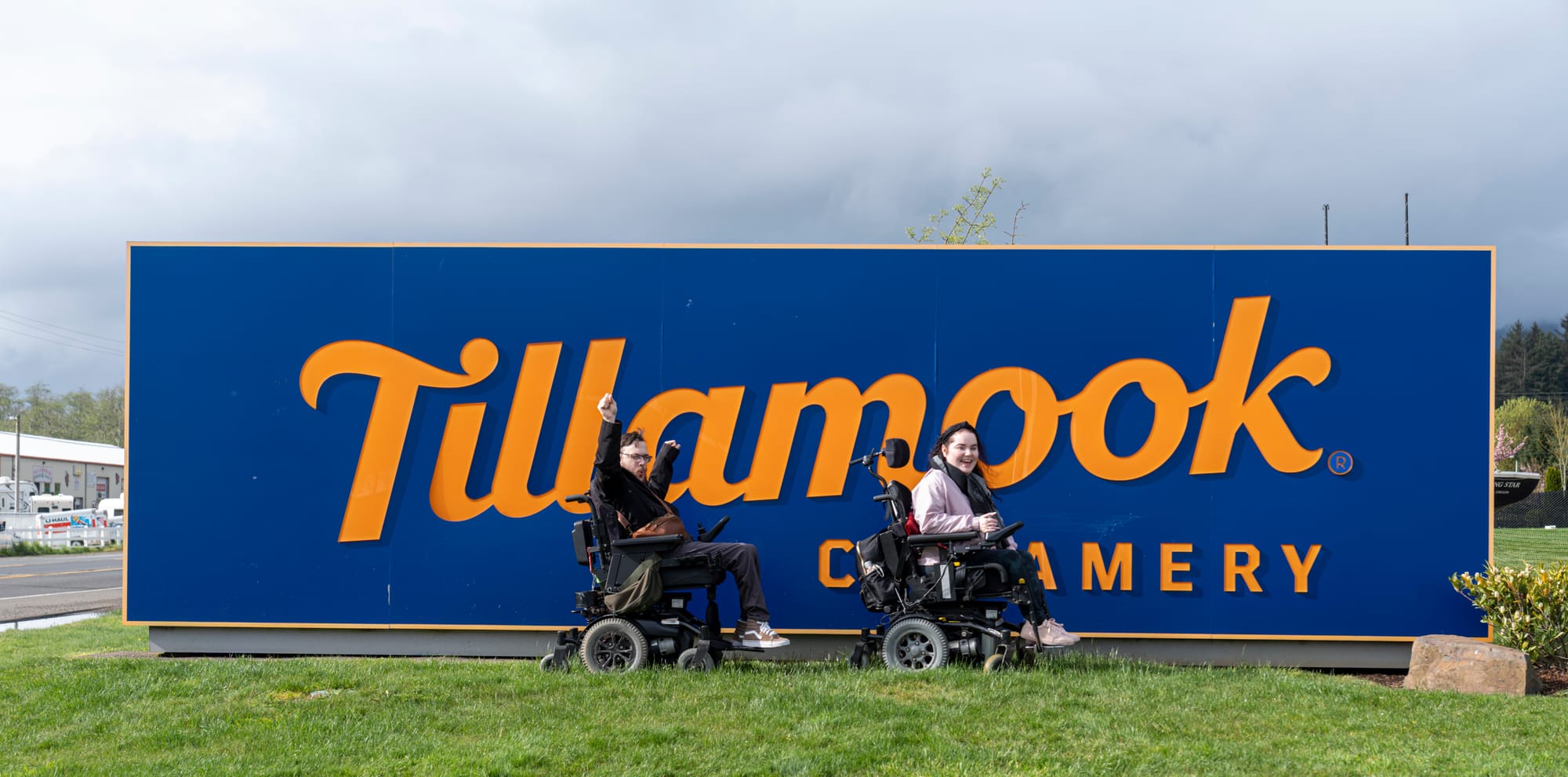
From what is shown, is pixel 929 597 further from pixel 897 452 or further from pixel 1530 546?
pixel 1530 546

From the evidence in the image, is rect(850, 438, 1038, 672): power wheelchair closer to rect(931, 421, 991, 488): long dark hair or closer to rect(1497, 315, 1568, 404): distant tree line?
rect(931, 421, 991, 488): long dark hair

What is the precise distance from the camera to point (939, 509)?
6109 mm

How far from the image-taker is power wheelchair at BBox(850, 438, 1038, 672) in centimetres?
591

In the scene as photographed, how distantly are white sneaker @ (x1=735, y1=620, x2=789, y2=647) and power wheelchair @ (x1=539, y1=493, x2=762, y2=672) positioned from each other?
0.12ft

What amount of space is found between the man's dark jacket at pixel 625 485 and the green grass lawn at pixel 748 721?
87 centimetres

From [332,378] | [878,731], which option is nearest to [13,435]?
[332,378]

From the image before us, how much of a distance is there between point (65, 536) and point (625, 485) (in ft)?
102

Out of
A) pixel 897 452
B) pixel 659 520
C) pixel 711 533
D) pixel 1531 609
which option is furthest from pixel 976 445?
pixel 1531 609

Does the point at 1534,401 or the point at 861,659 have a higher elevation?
the point at 1534,401

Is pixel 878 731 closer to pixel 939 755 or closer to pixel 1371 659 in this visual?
pixel 939 755

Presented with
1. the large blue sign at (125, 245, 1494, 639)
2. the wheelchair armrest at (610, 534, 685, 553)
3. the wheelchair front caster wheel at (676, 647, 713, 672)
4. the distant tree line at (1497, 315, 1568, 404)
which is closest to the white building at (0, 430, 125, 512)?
the large blue sign at (125, 245, 1494, 639)

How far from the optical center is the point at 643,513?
20.1ft

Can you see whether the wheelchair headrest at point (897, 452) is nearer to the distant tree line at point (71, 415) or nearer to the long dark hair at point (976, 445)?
the long dark hair at point (976, 445)

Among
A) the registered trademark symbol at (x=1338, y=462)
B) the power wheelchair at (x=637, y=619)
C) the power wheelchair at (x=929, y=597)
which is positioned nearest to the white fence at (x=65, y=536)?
the power wheelchair at (x=637, y=619)
